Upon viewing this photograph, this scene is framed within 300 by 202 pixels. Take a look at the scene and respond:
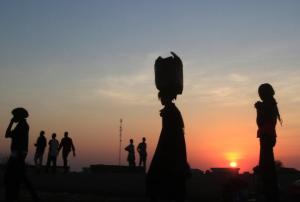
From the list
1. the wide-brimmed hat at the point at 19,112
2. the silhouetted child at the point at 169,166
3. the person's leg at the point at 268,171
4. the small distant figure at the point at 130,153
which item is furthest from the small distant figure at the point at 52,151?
the person's leg at the point at 268,171

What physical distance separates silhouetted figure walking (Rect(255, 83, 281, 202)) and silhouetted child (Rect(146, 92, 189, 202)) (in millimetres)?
1128

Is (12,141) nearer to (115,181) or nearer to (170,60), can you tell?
(170,60)

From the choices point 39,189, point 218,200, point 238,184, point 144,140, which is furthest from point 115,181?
point 238,184

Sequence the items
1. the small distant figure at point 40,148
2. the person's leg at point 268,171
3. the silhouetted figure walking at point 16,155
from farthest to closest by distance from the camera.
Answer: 1. the small distant figure at point 40,148
2. the silhouetted figure walking at point 16,155
3. the person's leg at point 268,171

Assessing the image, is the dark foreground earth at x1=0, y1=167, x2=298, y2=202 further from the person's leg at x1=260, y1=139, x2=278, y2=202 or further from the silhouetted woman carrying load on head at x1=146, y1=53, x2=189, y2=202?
the person's leg at x1=260, y1=139, x2=278, y2=202

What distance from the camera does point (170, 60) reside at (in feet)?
28.5

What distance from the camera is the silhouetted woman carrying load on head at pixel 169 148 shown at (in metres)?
8.04

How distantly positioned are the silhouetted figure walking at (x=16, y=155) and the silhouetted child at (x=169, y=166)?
5.16 metres

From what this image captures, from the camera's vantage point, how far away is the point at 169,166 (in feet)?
26.6

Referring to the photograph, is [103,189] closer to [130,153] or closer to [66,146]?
[66,146]

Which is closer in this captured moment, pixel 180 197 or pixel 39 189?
pixel 180 197

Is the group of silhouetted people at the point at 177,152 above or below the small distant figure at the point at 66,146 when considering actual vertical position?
below

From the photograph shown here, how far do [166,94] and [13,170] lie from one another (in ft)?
17.0

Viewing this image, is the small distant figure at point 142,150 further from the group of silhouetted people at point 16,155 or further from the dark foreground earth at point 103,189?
the group of silhouetted people at point 16,155
